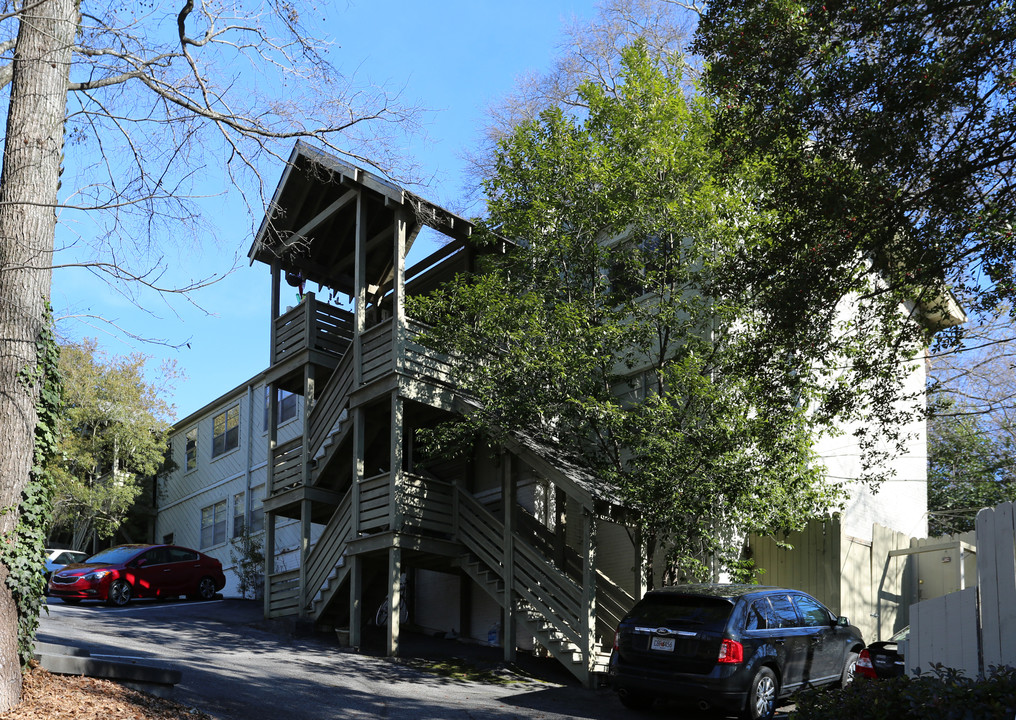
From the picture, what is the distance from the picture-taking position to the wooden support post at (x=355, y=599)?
17031 mm

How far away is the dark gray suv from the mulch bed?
4933 millimetres

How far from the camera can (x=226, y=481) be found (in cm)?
3234

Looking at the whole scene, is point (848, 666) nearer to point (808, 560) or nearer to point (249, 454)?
point (808, 560)

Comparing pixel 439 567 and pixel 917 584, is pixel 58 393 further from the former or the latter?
pixel 917 584

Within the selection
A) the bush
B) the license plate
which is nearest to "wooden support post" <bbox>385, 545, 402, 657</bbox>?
the license plate

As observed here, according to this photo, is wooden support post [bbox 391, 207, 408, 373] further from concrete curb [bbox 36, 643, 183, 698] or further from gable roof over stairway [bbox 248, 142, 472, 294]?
concrete curb [bbox 36, 643, 183, 698]

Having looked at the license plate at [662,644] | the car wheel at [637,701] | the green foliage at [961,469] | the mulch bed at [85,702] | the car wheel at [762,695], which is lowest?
the car wheel at [637,701]

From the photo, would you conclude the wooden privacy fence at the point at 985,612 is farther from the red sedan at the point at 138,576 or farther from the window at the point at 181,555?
the window at the point at 181,555

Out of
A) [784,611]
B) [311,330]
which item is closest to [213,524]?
[311,330]

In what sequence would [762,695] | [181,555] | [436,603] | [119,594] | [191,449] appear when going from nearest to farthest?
[762,695], [436,603], [119,594], [181,555], [191,449]

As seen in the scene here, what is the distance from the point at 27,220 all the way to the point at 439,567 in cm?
1100

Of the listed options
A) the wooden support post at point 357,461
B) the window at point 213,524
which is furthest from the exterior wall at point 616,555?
the window at point 213,524

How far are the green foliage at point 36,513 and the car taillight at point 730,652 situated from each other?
7.07 metres

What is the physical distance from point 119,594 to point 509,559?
36.9 feet
